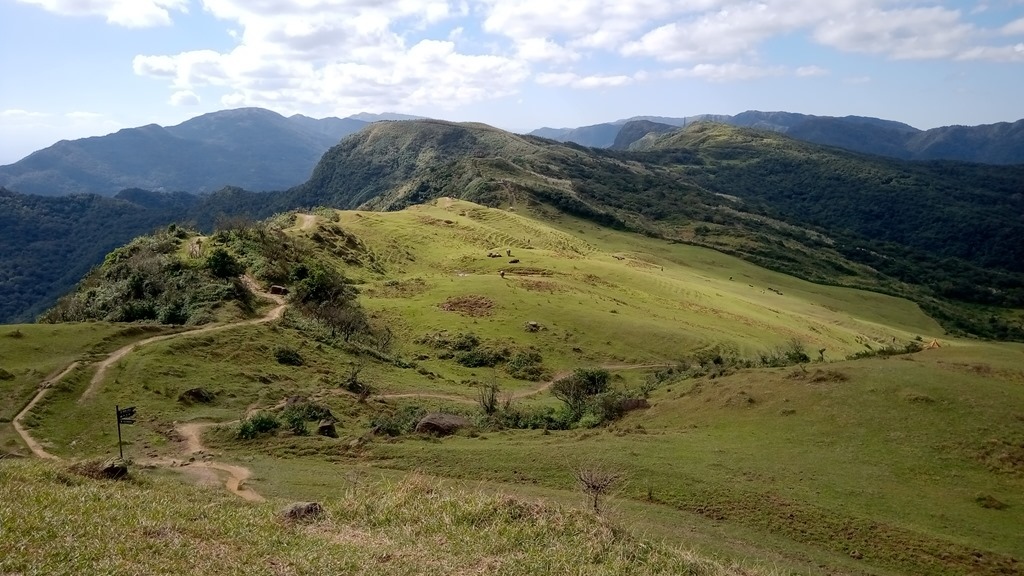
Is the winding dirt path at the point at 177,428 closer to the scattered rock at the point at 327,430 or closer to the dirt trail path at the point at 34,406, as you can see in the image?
the dirt trail path at the point at 34,406

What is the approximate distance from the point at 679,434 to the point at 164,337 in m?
30.0

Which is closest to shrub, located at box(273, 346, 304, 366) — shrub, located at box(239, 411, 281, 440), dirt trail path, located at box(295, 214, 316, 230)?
shrub, located at box(239, 411, 281, 440)

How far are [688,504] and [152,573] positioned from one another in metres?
15.4

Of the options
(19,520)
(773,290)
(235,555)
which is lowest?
(773,290)

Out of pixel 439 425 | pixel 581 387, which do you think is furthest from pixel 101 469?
pixel 581 387

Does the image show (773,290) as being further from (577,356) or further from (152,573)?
(152,573)

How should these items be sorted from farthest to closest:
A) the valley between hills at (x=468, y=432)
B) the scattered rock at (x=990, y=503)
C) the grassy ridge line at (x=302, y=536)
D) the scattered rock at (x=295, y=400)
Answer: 1. the scattered rock at (x=295, y=400)
2. the scattered rock at (x=990, y=503)
3. the valley between hills at (x=468, y=432)
4. the grassy ridge line at (x=302, y=536)

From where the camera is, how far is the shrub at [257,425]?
88.1ft

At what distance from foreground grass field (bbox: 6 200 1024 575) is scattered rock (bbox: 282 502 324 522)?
4446 millimetres

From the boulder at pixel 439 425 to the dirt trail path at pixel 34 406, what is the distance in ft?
45.3

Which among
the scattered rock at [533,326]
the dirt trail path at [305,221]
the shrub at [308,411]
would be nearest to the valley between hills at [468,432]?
the shrub at [308,411]

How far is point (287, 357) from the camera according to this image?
38125 mm

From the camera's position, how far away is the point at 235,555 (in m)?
11.9

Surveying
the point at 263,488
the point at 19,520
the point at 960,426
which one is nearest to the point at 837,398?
the point at 960,426
